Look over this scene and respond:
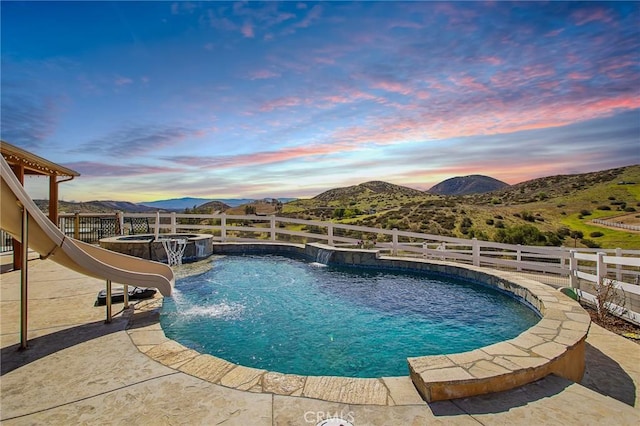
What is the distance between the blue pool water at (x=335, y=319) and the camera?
393 centimetres

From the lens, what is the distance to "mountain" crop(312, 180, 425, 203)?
2067 inches

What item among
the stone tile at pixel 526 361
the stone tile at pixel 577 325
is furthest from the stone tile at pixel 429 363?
the stone tile at pixel 577 325

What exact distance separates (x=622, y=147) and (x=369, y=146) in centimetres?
1098

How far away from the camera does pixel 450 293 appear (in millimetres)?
6926

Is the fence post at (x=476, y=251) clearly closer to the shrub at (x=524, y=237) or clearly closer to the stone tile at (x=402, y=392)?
the stone tile at (x=402, y=392)

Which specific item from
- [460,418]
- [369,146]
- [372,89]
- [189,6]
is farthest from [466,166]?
[460,418]

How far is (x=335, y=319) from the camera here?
17.3ft

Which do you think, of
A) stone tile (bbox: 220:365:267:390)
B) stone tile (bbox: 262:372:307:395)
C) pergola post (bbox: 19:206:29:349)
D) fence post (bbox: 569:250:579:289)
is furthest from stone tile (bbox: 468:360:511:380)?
fence post (bbox: 569:250:579:289)

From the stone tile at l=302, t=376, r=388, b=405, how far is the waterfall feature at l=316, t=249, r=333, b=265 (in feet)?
24.0

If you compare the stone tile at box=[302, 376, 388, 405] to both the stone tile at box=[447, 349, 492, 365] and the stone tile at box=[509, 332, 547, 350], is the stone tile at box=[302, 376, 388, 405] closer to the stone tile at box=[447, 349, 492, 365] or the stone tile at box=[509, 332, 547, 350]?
the stone tile at box=[447, 349, 492, 365]

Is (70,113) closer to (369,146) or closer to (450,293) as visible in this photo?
(369,146)

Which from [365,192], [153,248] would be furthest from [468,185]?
[153,248]

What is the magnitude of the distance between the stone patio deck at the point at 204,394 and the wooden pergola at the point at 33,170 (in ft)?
14.6

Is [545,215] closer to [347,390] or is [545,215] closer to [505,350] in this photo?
[505,350]
